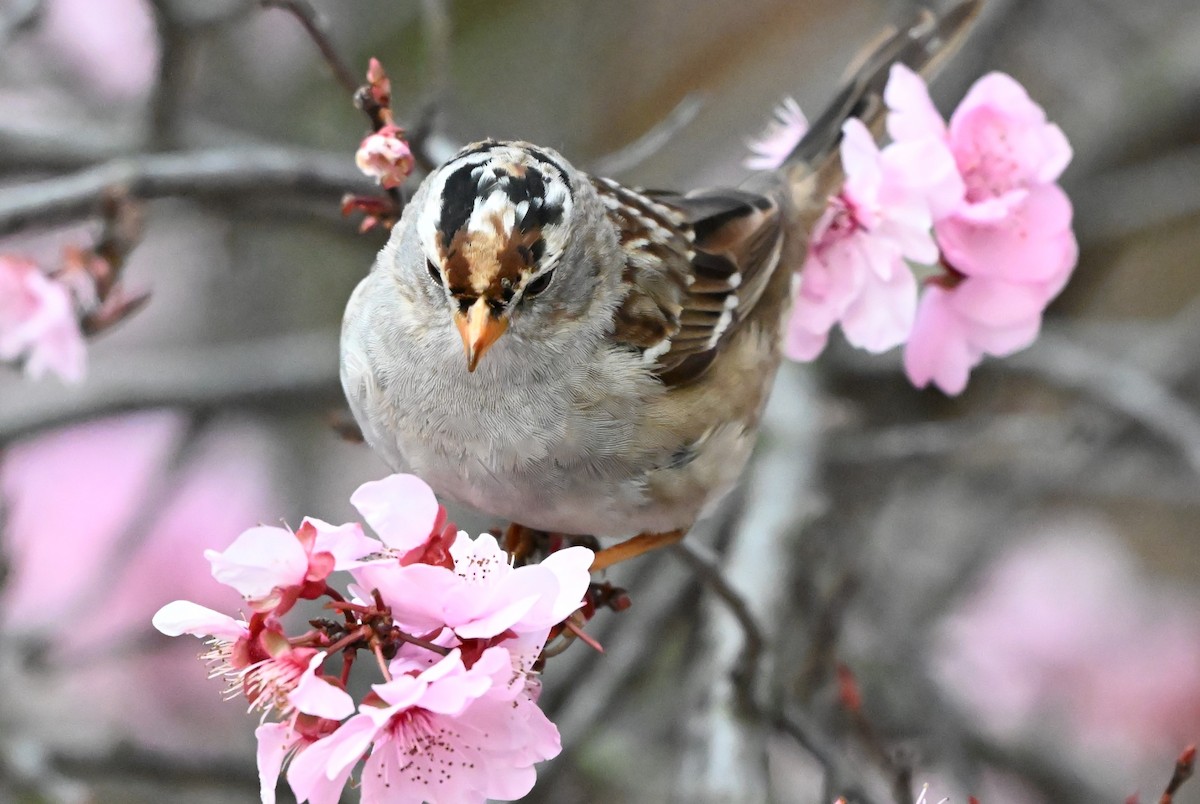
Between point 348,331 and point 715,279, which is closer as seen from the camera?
point 348,331

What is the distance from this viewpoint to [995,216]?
5.97 feet

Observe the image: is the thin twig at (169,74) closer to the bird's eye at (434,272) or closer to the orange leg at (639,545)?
the bird's eye at (434,272)

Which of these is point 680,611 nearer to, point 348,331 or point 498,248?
point 348,331

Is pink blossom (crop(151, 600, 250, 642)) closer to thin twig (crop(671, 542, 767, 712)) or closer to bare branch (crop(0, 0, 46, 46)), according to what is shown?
thin twig (crop(671, 542, 767, 712))

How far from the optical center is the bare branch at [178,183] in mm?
2189

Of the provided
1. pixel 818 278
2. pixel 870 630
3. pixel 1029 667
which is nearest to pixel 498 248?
pixel 818 278

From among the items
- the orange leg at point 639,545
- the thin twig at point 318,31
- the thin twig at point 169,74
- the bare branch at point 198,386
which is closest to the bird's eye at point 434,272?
the thin twig at point 318,31

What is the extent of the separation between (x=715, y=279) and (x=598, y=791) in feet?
4.41

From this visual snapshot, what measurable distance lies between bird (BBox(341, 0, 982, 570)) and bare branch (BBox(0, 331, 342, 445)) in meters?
1.22

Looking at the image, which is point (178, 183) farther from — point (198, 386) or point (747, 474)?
point (747, 474)

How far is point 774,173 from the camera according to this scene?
8.86ft

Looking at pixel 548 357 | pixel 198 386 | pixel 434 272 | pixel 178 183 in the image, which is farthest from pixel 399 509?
pixel 198 386

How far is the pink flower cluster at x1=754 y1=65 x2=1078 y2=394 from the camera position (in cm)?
183

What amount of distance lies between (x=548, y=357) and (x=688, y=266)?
53 cm
